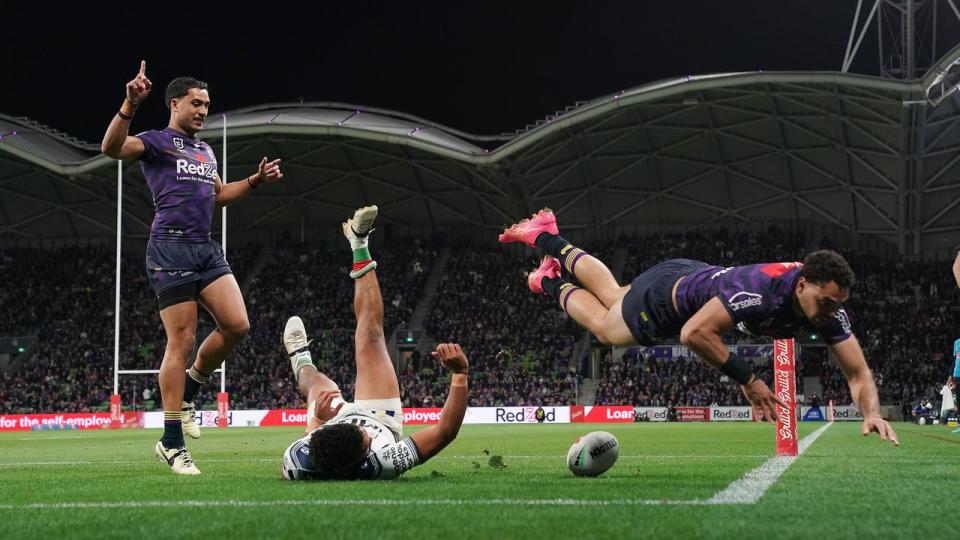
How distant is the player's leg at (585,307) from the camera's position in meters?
8.31

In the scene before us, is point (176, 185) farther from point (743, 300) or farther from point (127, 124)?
point (743, 300)

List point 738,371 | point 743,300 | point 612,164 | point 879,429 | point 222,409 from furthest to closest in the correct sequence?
point 612,164, point 222,409, point 743,300, point 738,371, point 879,429

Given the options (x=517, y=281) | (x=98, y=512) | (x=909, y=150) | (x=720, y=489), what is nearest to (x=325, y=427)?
(x=98, y=512)

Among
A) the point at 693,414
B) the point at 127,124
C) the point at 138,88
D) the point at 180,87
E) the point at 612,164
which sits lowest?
the point at 693,414

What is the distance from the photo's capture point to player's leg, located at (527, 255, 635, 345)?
327 inches

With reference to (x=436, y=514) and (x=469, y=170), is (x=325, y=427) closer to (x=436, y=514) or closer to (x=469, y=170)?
(x=436, y=514)

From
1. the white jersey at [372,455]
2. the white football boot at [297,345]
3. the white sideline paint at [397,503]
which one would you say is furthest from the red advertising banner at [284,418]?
the white sideline paint at [397,503]

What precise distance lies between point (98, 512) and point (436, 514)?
1816 mm

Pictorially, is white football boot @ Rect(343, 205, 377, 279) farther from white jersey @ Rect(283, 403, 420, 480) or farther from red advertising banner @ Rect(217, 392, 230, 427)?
red advertising banner @ Rect(217, 392, 230, 427)

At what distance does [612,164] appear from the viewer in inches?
1921

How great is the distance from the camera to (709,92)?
3962 centimetres

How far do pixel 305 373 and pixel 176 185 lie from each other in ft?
6.35

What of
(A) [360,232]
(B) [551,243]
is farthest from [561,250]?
(A) [360,232]

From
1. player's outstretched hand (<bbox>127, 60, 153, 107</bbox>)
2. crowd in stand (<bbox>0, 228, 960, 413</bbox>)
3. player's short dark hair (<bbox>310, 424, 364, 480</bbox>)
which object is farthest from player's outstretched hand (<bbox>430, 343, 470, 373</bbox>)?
crowd in stand (<bbox>0, 228, 960, 413</bbox>)
